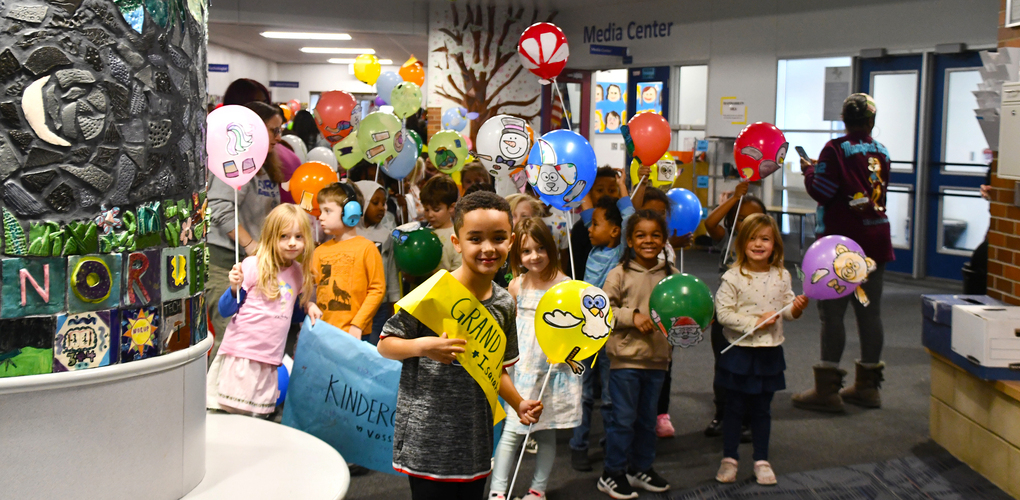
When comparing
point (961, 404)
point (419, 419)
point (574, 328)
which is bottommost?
point (961, 404)

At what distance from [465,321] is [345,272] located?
5.50 ft

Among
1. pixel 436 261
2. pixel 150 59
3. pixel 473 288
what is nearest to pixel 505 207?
pixel 473 288

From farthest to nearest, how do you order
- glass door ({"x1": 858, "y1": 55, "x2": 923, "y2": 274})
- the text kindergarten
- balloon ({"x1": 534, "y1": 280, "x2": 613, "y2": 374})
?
the text kindergarten → glass door ({"x1": 858, "y1": 55, "x2": 923, "y2": 274}) → balloon ({"x1": 534, "y1": 280, "x2": 613, "y2": 374})

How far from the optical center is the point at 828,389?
4297mm

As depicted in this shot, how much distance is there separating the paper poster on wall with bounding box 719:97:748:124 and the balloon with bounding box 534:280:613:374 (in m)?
7.76

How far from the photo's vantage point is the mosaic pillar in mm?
1617

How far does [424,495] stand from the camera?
2.02 m

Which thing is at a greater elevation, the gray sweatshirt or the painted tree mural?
the painted tree mural

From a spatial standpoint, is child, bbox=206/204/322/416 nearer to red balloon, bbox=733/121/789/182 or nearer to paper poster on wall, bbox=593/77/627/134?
red balloon, bbox=733/121/789/182

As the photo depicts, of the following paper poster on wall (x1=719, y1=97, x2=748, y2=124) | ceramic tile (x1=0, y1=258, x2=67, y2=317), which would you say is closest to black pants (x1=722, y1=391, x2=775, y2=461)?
ceramic tile (x1=0, y1=258, x2=67, y2=317)

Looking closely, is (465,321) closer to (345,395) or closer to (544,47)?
(345,395)

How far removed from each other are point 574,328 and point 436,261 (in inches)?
65.4

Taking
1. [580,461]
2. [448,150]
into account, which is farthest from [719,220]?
[448,150]

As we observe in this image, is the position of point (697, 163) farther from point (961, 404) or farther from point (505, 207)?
point (505, 207)
